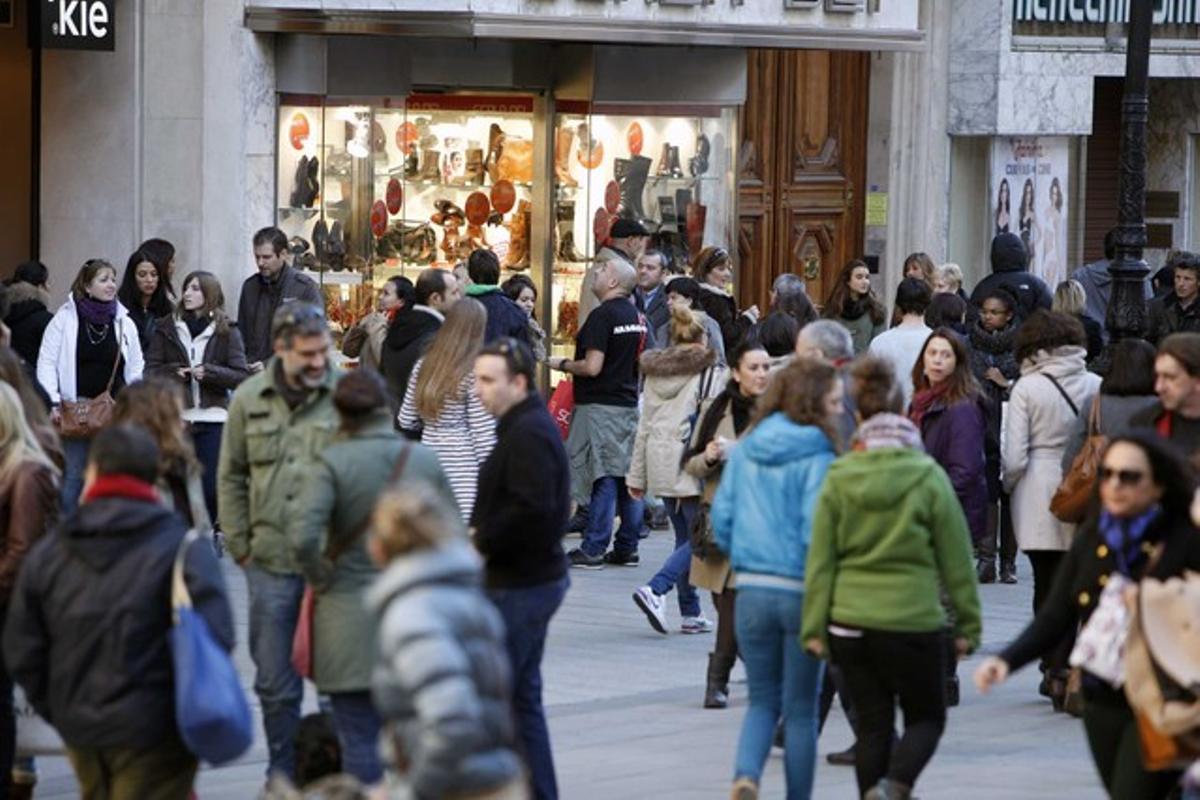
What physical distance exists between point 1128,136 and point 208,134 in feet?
20.2

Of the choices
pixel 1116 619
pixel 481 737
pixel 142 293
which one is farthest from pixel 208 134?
pixel 481 737

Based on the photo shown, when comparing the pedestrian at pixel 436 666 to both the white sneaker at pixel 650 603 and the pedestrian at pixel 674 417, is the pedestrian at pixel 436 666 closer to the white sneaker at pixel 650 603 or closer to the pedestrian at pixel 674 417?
the white sneaker at pixel 650 603

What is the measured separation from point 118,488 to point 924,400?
5826 millimetres

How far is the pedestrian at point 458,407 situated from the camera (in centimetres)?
1298

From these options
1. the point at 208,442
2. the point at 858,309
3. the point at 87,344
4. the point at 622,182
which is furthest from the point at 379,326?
the point at 622,182

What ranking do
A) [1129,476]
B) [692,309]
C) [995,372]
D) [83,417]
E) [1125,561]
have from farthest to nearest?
[995,372], [692,309], [83,417], [1125,561], [1129,476]

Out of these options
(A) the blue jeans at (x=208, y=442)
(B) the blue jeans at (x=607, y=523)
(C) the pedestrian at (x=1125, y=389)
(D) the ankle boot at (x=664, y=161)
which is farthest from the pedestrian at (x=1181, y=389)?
(D) the ankle boot at (x=664, y=161)

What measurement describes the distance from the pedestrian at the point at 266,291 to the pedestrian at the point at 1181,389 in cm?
737

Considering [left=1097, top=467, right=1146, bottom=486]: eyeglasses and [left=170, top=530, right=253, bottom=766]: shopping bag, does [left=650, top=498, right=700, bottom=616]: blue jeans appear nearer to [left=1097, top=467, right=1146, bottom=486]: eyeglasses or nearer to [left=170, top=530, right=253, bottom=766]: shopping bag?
[left=1097, top=467, right=1146, bottom=486]: eyeglasses

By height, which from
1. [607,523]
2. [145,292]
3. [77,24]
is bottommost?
[607,523]

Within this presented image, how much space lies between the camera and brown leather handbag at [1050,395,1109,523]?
11797 mm

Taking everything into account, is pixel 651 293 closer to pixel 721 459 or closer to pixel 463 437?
pixel 463 437

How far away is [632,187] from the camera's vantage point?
2091 centimetres

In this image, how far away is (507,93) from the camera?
20.7 meters
